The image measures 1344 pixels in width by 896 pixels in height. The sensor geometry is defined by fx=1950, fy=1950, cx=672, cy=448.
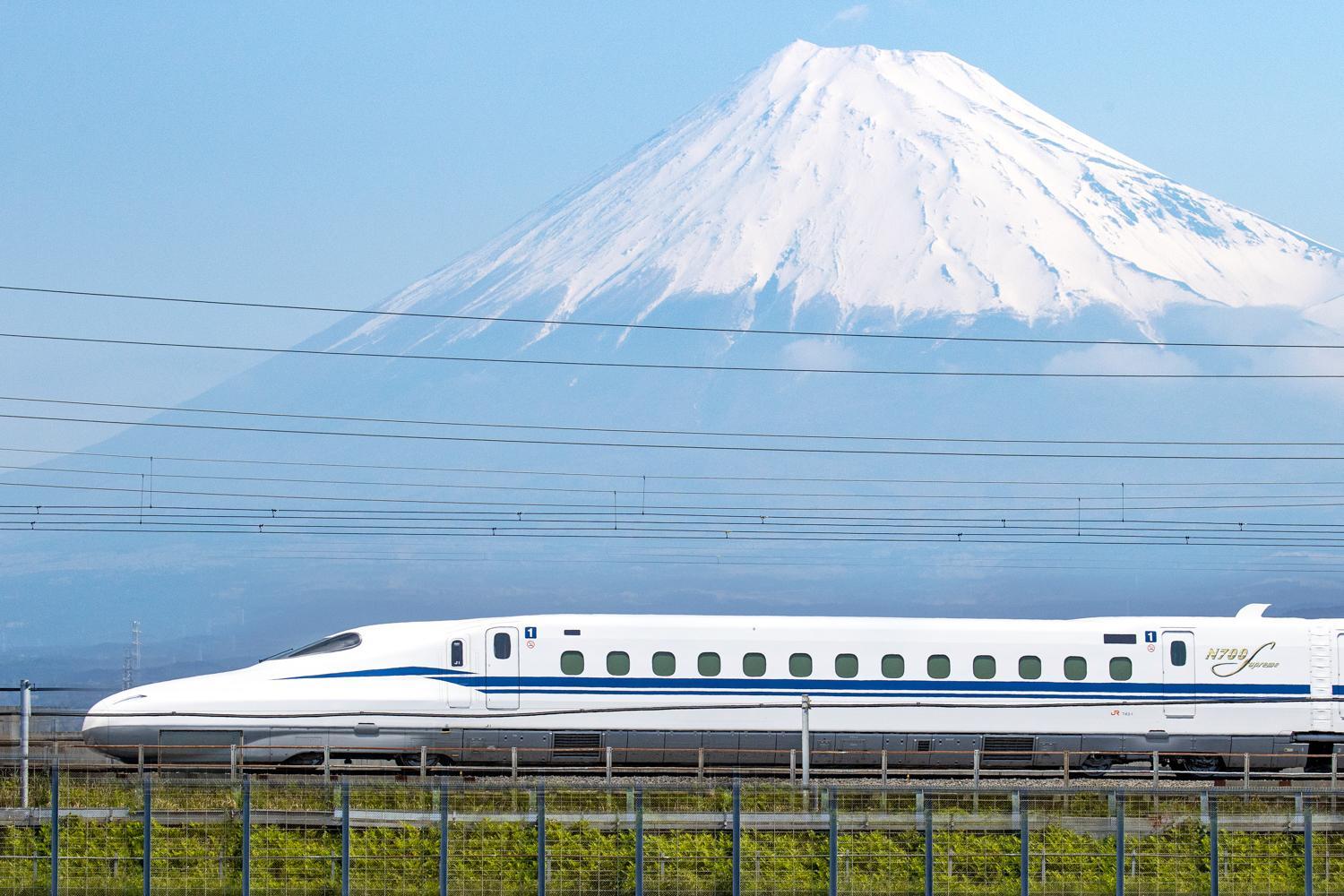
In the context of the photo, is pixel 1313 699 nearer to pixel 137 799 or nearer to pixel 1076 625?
pixel 1076 625

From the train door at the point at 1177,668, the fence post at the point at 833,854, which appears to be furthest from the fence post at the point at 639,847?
the train door at the point at 1177,668

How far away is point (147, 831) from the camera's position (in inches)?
1005

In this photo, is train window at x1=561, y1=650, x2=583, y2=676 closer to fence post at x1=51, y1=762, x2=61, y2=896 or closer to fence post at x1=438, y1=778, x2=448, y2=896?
fence post at x1=438, y1=778, x2=448, y2=896

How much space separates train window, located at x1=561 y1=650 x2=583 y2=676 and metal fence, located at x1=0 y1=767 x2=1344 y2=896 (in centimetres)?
1345

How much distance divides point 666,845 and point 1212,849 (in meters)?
7.16

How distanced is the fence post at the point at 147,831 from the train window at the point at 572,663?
14.7m

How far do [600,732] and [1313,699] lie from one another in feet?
45.7

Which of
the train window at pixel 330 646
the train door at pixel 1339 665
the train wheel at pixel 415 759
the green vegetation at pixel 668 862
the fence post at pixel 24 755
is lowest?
the green vegetation at pixel 668 862

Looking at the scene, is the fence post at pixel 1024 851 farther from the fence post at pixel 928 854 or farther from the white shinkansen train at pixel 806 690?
the white shinkansen train at pixel 806 690

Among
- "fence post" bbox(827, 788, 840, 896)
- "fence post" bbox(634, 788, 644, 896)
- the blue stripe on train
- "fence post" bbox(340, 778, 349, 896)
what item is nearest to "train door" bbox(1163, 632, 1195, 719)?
the blue stripe on train

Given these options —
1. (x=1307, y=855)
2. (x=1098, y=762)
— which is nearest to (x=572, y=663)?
(x=1098, y=762)

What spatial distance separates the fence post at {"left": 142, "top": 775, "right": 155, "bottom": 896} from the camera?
25406mm

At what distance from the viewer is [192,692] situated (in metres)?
38.2

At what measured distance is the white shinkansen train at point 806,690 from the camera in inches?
1532
